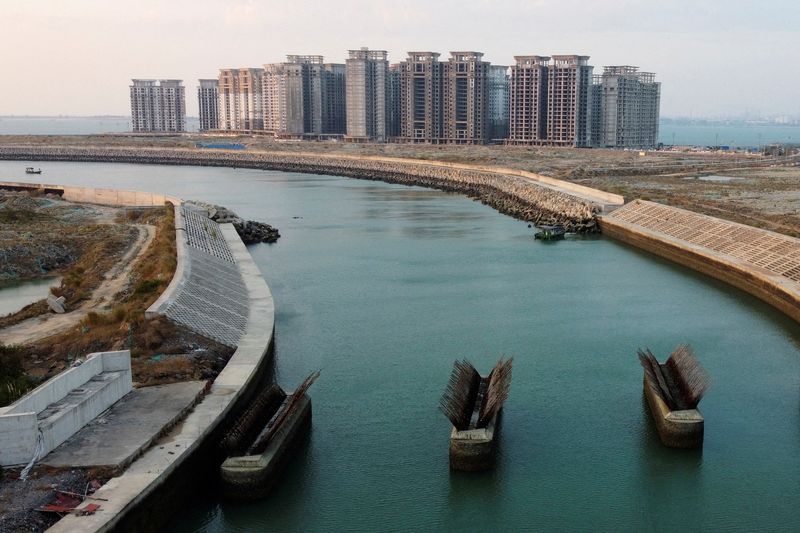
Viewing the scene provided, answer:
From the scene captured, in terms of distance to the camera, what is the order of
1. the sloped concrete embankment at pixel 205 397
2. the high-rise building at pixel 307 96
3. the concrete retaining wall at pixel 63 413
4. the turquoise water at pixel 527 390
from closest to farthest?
the sloped concrete embankment at pixel 205 397
the concrete retaining wall at pixel 63 413
the turquoise water at pixel 527 390
the high-rise building at pixel 307 96

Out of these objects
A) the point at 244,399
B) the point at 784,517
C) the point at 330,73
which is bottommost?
the point at 784,517

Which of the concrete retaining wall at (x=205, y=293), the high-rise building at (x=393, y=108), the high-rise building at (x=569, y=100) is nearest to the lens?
the concrete retaining wall at (x=205, y=293)

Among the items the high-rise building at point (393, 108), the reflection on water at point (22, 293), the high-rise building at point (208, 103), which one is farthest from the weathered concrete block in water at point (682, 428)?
the high-rise building at point (208, 103)

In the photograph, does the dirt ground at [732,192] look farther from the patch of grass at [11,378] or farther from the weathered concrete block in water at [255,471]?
the patch of grass at [11,378]

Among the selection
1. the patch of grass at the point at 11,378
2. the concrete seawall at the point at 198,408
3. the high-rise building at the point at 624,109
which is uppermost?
Answer: the high-rise building at the point at 624,109

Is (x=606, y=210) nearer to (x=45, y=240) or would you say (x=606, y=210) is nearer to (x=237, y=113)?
(x=45, y=240)

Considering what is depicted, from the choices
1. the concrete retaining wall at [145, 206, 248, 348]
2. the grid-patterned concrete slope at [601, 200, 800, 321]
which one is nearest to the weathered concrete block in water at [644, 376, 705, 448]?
the concrete retaining wall at [145, 206, 248, 348]

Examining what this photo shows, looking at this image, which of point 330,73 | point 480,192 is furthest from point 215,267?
point 330,73
